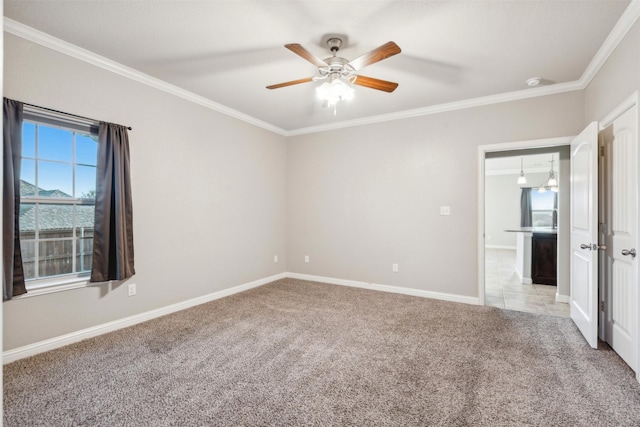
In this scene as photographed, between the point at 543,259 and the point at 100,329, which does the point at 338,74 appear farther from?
the point at 543,259

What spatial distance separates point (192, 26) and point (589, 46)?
3405 mm

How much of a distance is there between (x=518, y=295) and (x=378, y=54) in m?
4.07

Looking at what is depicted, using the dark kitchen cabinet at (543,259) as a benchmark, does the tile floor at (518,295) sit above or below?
below

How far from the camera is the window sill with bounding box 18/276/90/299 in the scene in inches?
108

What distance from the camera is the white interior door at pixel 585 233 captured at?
9.50 ft

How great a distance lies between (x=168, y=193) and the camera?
3.78m

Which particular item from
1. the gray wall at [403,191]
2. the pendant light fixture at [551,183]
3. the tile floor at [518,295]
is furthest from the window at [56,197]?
the pendant light fixture at [551,183]

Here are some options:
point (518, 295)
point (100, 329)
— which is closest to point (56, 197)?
point (100, 329)

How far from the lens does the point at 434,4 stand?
238 centimetres

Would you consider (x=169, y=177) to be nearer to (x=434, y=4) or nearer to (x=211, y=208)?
(x=211, y=208)

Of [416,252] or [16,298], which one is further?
[416,252]

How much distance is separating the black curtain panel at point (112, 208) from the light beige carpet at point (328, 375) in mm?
665

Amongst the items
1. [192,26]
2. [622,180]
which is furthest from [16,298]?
[622,180]

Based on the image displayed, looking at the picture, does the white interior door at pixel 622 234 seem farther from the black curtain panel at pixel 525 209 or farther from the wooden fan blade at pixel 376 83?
the black curtain panel at pixel 525 209
